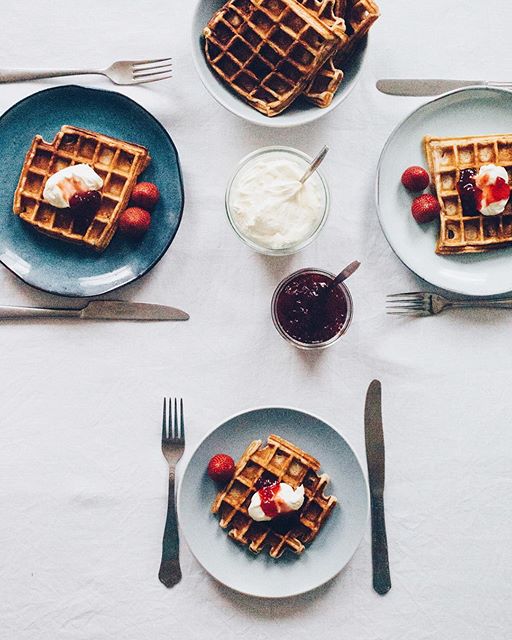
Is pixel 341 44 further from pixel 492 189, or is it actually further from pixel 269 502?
pixel 269 502

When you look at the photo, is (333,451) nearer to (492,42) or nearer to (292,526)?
(292,526)

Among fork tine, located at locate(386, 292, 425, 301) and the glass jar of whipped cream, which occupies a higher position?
the glass jar of whipped cream

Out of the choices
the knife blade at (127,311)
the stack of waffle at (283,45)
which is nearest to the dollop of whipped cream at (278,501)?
the knife blade at (127,311)

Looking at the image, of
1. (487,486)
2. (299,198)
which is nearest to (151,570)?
(487,486)

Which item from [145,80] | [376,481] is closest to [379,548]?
[376,481]

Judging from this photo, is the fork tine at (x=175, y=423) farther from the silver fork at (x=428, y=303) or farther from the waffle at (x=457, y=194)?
the waffle at (x=457, y=194)

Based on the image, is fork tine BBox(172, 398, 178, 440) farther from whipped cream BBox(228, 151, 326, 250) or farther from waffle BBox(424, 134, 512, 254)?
waffle BBox(424, 134, 512, 254)

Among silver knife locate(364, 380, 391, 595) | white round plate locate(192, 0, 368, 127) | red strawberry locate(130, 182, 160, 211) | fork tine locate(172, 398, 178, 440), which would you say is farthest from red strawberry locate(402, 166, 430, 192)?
fork tine locate(172, 398, 178, 440)
